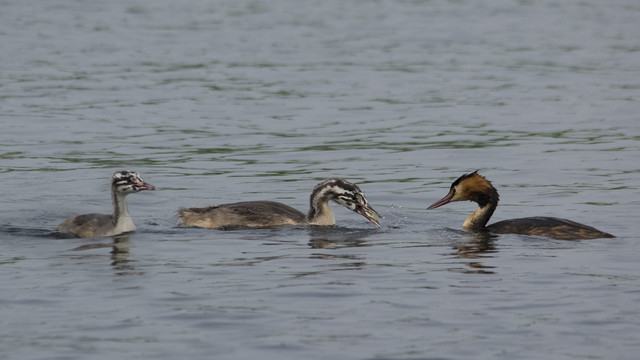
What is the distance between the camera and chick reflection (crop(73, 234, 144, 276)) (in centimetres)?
1362

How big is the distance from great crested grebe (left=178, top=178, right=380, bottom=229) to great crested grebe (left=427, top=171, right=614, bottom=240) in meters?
1.08

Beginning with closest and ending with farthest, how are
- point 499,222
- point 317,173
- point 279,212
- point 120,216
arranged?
1. point 120,216
2. point 499,222
3. point 279,212
4. point 317,173

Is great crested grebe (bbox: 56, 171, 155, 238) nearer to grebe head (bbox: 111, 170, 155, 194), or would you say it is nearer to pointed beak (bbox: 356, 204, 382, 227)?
grebe head (bbox: 111, 170, 155, 194)

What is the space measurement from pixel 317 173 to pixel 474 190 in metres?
4.39

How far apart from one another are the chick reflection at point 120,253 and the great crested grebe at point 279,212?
44.2 inches

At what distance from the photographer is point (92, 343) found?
10.8 meters

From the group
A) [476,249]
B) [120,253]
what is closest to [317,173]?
[476,249]

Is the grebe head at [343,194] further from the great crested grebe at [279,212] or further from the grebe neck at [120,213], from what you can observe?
the grebe neck at [120,213]

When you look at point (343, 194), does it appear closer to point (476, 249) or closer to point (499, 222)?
point (499, 222)

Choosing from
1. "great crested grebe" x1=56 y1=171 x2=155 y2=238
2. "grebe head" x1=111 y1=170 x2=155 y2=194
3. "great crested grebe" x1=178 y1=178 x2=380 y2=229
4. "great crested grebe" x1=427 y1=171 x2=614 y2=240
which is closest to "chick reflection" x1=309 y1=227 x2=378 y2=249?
"great crested grebe" x1=178 y1=178 x2=380 y2=229

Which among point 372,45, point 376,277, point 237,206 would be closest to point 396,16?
point 372,45

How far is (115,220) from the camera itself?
52.6 feet

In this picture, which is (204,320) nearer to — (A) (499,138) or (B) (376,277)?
(B) (376,277)

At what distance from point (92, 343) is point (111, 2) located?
37127 millimetres
